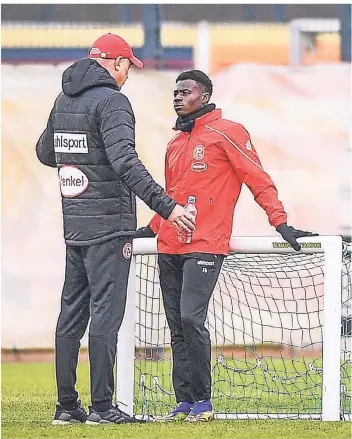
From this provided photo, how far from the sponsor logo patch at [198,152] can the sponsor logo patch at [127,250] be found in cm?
53

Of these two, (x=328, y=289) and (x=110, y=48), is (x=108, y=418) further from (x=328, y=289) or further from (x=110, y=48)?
(x=110, y=48)

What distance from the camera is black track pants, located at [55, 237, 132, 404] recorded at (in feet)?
18.3

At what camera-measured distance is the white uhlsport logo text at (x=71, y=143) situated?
5582 millimetres

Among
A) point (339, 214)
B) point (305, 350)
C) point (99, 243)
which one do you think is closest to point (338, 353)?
point (99, 243)

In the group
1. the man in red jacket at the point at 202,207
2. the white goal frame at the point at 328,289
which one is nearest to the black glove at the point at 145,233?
the white goal frame at the point at 328,289

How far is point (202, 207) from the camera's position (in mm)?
5742

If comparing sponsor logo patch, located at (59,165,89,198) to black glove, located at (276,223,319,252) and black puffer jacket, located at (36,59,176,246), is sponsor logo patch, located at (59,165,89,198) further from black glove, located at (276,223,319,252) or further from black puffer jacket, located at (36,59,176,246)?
black glove, located at (276,223,319,252)

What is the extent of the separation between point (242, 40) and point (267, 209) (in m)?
5.69

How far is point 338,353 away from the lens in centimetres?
606

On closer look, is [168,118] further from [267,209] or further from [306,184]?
[267,209]

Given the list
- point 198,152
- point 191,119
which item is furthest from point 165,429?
point 191,119

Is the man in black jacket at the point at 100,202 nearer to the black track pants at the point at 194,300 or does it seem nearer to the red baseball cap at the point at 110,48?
the red baseball cap at the point at 110,48

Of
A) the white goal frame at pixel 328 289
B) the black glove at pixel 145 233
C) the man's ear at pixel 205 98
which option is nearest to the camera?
the man's ear at pixel 205 98

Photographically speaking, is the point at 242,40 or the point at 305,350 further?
the point at 242,40
